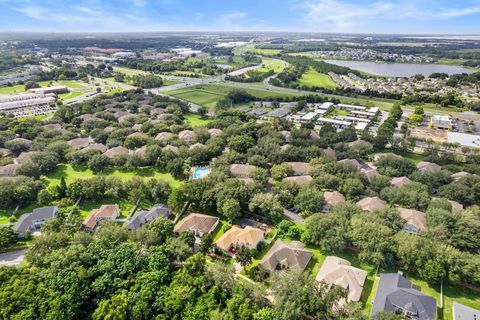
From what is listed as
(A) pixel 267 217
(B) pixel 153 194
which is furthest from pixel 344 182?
(B) pixel 153 194

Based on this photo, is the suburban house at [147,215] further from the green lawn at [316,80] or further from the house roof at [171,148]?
the green lawn at [316,80]

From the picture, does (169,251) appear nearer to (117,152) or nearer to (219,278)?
(219,278)

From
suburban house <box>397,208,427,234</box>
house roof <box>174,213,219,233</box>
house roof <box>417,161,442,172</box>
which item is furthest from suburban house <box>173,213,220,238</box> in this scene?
house roof <box>417,161,442,172</box>

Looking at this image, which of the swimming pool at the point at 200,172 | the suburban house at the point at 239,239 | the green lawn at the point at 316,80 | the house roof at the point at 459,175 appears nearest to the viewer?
the suburban house at the point at 239,239

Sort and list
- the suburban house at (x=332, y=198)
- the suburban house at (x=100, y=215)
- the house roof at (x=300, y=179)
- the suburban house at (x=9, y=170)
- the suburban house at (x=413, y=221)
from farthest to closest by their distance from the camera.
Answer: the suburban house at (x=9, y=170) < the house roof at (x=300, y=179) < the suburban house at (x=332, y=198) < the suburban house at (x=100, y=215) < the suburban house at (x=413, y=221)

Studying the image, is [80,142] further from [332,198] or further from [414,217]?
[414,217]

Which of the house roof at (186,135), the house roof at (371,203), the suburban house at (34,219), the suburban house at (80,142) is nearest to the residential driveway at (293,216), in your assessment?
the house roof at (371,203)
